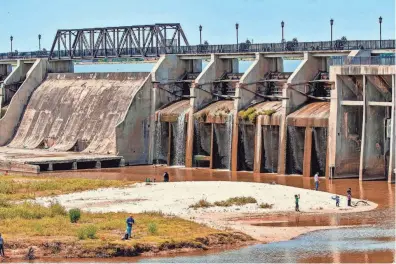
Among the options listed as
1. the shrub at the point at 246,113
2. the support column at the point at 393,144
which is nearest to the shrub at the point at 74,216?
the support column at the point at 393,144

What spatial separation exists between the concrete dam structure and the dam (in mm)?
106

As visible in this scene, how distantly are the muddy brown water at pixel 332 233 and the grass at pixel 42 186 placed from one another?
1027 cm

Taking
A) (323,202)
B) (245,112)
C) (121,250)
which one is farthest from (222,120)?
(121,250)

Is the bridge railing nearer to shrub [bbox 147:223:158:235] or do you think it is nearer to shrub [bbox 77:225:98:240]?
shrub [bbox 147:223:158:235]

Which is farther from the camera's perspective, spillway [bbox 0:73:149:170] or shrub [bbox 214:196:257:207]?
spillway [bbox 0:73:149:170]

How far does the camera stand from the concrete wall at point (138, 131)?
346ft

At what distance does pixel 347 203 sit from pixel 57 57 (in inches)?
2669

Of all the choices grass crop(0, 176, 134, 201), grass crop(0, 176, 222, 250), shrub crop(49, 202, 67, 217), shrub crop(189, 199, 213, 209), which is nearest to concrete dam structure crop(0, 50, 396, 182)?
grass crop(0, 176, 134, 201)

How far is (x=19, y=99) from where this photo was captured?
408ft

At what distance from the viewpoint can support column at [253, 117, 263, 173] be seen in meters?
94.3

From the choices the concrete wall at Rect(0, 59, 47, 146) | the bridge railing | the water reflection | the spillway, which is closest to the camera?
the water reflection

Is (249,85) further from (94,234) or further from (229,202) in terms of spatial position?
(94,234)

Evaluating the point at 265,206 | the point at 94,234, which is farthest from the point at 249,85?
the point at 94,234

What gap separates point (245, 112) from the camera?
97000mm
